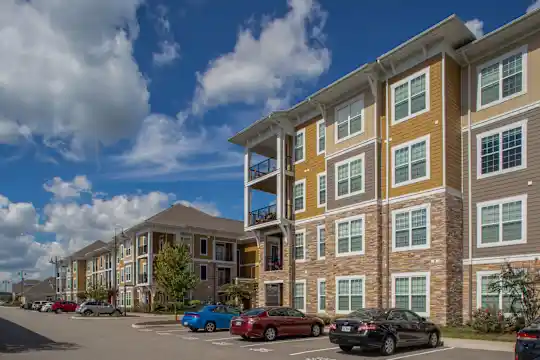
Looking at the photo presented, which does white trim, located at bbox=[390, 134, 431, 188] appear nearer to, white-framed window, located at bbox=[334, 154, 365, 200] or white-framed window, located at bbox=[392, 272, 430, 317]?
white-framed window, located at bbox=[334, 154, 365, 200]

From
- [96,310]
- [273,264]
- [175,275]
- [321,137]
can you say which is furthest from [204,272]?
[321,137]

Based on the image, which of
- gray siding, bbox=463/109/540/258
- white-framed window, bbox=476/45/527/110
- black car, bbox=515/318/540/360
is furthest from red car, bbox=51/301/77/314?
black car, bbox=515/318/540/360

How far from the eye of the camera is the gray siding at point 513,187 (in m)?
20.7

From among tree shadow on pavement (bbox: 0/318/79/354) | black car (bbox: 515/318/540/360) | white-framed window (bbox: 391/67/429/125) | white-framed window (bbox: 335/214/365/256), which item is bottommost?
tree shadow on pavement (bbox: 0/318/79/354)

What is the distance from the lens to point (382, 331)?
16344 mm

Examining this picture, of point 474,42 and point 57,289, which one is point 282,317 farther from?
point 57,289

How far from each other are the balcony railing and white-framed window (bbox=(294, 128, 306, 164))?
3.61 meters

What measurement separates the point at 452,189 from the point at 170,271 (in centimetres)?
2271

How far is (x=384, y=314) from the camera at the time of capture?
16969mm

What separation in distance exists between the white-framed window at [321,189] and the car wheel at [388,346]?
14782mm

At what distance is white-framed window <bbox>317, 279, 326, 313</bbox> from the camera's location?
30.1m

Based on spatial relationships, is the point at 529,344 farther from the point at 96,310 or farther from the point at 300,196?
the point at 96,310

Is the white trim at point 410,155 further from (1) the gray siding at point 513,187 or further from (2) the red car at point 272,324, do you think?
(2) the red car at point 272,324

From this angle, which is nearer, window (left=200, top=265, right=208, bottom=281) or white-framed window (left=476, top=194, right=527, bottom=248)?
white-framed window (left=476, top=194, right=527, bottom=248)
